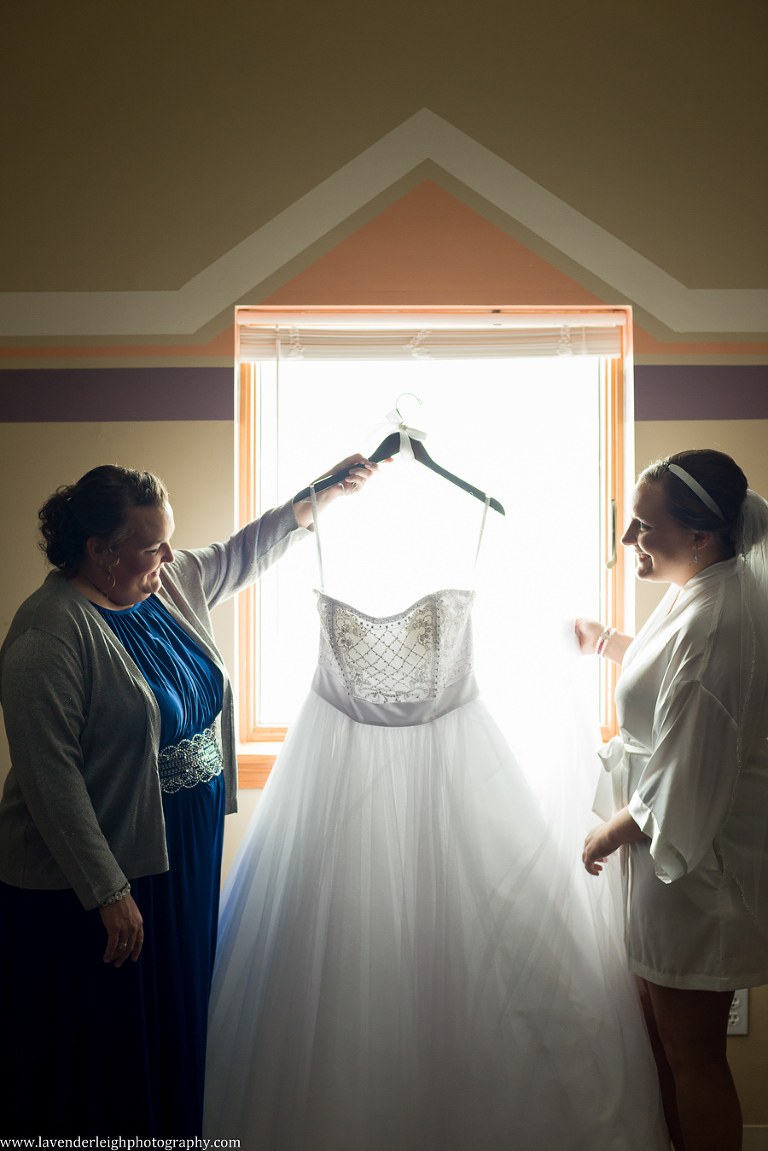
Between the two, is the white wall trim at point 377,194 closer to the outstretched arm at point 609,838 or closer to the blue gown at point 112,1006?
the blue gown at point 112,1006

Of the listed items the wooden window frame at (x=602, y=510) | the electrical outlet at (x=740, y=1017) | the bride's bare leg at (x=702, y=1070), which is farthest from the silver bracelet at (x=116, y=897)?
the electrical outlet at (x=740, y=1017)

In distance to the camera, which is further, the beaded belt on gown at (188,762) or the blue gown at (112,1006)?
the beaded belt on gown at (188,762)

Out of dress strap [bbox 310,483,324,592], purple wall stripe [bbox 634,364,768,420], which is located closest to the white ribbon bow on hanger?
dress strap [bbox 310,483,324,592]

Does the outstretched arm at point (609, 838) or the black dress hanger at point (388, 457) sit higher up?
the black dress hanger at point (388, 457)

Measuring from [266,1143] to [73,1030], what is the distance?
39cm

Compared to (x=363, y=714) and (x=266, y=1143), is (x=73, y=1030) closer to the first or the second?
(x=266, y=1143)

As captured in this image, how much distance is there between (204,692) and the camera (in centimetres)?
148

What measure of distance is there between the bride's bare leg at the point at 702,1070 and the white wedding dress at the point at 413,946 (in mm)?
67

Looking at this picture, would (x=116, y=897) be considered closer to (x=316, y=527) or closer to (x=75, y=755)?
(x=75, y=755)

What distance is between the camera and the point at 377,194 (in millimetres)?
1978

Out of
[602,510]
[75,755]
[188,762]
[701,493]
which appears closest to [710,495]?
[701,493]

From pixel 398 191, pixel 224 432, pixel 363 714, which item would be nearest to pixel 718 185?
pixel 398 191

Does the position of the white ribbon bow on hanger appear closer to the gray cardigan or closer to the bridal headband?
the bridal headband

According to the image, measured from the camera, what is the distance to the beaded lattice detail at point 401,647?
1.53 meters
